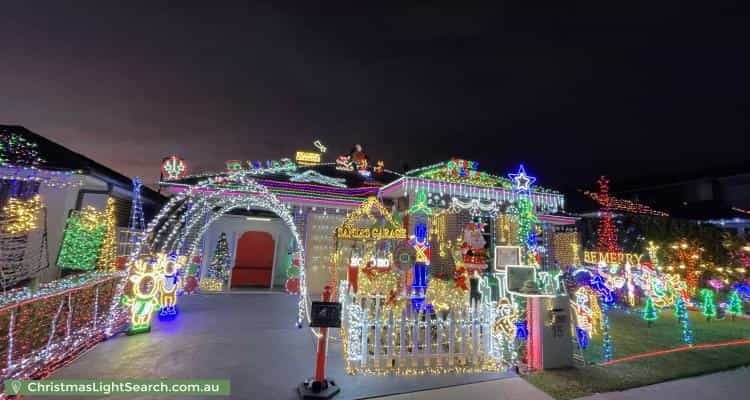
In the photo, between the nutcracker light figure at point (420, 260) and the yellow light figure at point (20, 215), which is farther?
the nutcracker light figure at point (420, 260)

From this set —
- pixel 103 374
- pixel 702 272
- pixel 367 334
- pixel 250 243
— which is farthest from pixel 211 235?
pixel 702 272

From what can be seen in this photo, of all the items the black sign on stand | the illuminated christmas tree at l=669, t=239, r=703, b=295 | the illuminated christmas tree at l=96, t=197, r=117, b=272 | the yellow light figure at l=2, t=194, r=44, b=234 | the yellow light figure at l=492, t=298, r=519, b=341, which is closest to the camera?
the black sign on stand

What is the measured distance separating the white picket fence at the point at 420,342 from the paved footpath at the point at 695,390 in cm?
140

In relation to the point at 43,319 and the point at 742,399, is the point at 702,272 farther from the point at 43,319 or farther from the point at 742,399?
the point at 43,319

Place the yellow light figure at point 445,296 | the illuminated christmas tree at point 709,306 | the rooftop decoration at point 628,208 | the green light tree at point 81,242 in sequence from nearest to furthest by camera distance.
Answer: the yellow light figure at point 445,296 < the green light tree at point 81,242 < the illuminated christmas tree at point 709,306 < the rooftop decoration at point 628,208

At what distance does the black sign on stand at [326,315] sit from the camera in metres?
3.88

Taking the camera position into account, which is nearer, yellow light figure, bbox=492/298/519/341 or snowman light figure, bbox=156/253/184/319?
yellow light figure, bbox=492/298/519/341

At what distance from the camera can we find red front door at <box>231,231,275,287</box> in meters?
14.2

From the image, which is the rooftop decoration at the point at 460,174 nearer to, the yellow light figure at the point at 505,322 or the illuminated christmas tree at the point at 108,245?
the yellow light figure at the point at 505,322

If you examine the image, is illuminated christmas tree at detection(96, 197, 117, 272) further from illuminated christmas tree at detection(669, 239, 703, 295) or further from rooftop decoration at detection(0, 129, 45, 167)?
illuminated christmas tree at detection(669, 239, 703, 295)

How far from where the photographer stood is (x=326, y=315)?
12.8ft

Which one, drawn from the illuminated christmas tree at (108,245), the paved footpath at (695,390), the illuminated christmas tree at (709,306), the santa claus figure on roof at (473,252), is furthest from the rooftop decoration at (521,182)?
the illuminated christmas tree at (108,245)

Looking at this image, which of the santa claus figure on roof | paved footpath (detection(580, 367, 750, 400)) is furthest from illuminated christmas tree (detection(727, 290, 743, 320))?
the santa claus figure on roof

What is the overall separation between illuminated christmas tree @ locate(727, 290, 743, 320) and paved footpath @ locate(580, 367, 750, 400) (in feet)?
22.1
